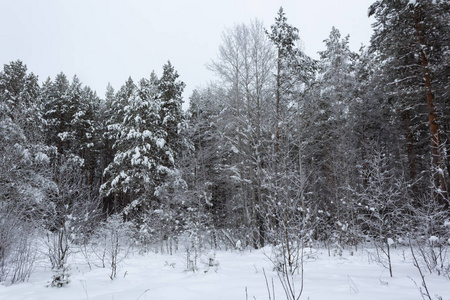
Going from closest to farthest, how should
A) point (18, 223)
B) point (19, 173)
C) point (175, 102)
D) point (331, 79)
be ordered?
point (18, 223) < point (19, 173) < point (331, 79) < point (175, 102)

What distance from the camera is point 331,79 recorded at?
19.2m

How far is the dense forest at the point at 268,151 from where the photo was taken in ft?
25.7

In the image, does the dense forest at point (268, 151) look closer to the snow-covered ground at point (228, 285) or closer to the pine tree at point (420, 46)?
the pine tree at point (420, 46)

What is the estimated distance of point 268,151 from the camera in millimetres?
11531

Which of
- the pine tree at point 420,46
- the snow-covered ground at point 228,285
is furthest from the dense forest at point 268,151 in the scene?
the snow-covered ground at point 228,285

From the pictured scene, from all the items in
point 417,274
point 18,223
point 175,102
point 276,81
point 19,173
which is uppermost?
point 175,102

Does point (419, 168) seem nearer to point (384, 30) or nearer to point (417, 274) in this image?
point (384, 30)

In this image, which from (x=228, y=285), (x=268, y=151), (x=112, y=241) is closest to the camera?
(x=228, y=285)

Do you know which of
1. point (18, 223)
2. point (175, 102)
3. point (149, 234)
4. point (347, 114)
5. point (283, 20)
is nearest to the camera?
point (18, 223)

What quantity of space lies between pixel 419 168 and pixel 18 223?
2637cm

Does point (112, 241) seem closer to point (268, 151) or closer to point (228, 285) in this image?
point (228, 285)

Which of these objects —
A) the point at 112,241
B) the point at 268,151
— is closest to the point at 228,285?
the point at 112,241

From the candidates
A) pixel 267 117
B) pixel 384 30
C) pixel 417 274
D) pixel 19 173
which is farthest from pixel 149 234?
pixel 384 30

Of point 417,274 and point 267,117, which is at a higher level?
point 267,117
